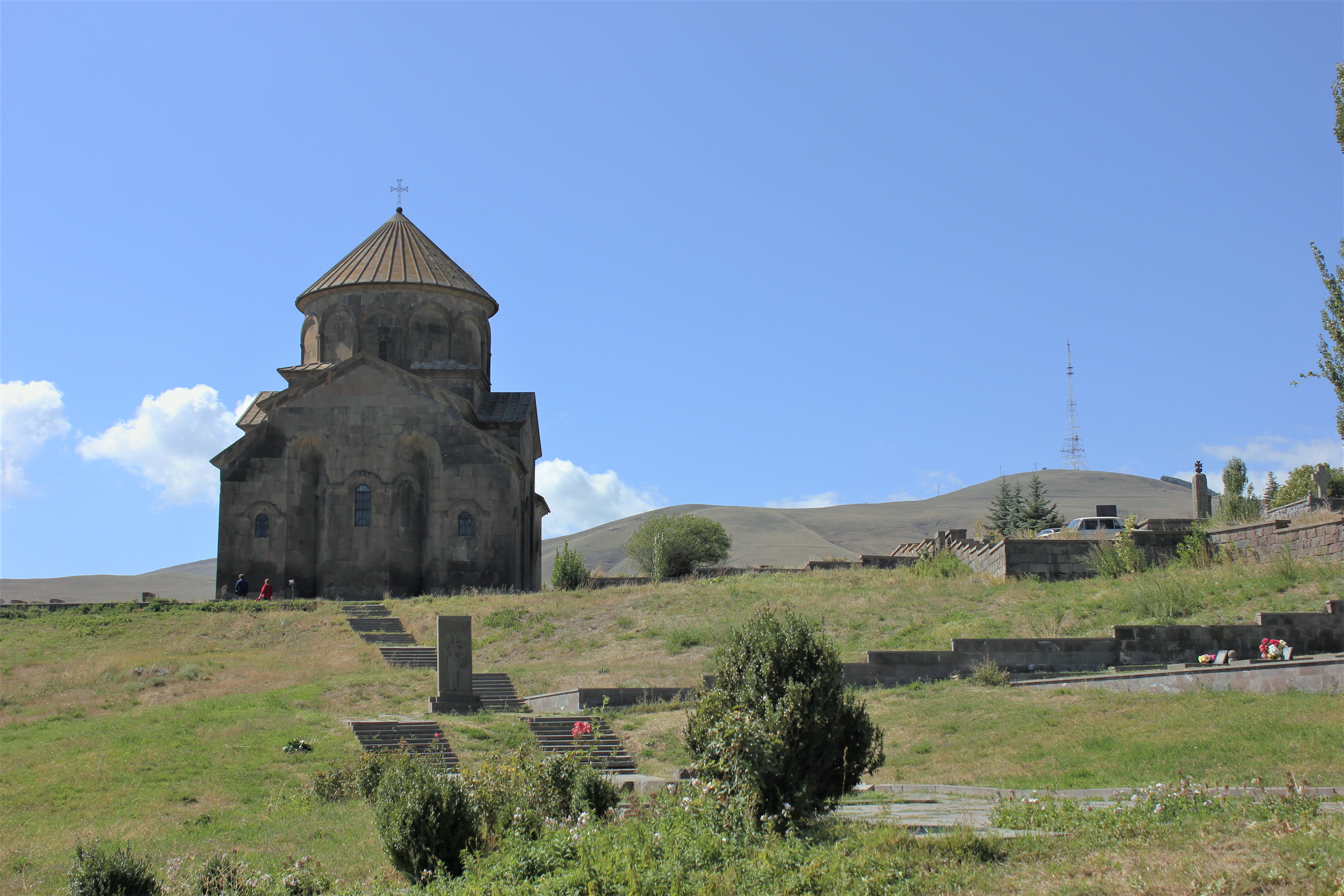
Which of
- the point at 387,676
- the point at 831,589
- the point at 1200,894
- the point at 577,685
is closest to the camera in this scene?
the point at 1200,894

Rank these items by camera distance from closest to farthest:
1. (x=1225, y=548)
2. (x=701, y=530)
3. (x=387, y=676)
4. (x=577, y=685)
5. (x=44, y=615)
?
(x=577, y=685) → (x=387, y=676) → (x=1225, y=548) → (x=44, y=615) → (x=701, y=530)

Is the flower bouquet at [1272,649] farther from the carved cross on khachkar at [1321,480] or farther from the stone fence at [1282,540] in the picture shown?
the carved cross on khachkar at [1321,480]

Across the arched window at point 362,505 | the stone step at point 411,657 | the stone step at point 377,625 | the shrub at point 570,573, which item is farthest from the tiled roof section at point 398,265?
the stone step at point 411,657

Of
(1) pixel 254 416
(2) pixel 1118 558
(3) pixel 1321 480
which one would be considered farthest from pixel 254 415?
(3) pixel 1321 480

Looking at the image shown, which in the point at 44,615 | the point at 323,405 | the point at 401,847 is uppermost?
the point at 323,405

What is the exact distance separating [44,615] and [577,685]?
15.0 m

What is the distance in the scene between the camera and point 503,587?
30.3 m

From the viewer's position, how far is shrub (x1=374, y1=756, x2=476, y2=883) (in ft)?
26.8

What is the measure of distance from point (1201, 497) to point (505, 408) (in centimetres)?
1976

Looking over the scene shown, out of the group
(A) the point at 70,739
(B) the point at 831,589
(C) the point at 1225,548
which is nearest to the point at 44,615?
(A) the point at 70,739

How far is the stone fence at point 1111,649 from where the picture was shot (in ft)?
48.1

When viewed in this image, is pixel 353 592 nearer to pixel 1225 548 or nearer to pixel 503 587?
pixel 503 587

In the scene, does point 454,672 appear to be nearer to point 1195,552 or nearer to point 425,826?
point 425,826

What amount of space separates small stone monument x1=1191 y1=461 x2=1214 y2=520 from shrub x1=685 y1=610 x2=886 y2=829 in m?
23.6
